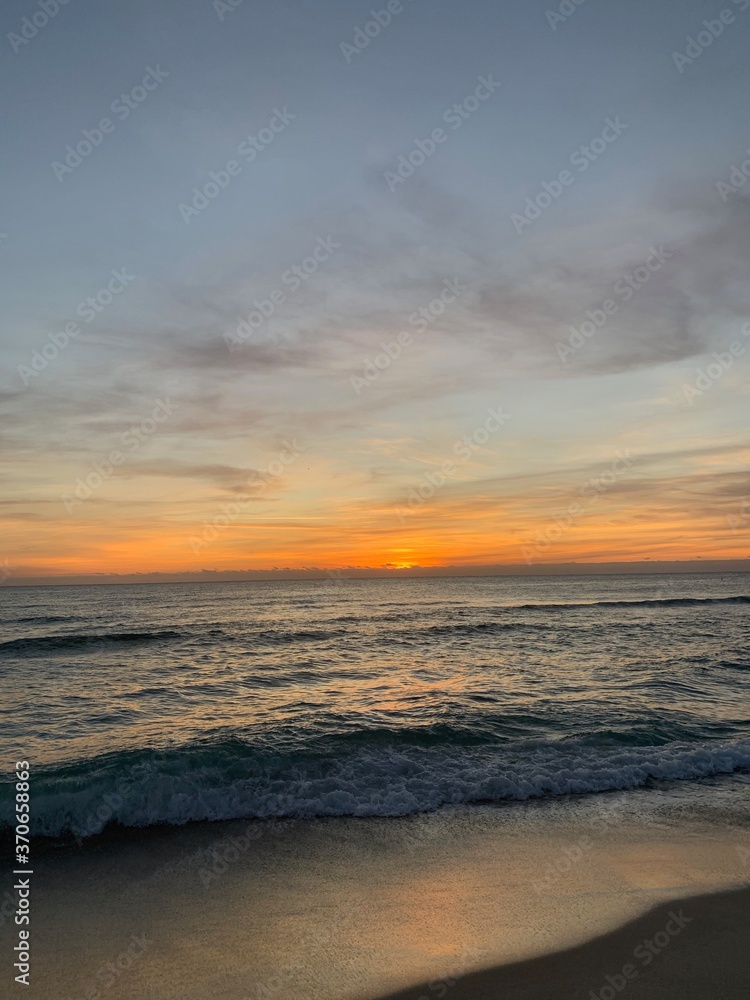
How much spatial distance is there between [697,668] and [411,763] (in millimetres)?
16287

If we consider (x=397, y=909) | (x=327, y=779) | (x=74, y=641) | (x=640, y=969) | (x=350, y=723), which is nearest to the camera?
(x=640, y=969)

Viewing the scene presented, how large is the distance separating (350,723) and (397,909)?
8.53 m

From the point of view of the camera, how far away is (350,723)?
15.5 meters

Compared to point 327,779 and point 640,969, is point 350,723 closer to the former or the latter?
point 327,779

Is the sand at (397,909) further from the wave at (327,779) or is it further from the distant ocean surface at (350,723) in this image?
the distant ocean surface at (350,723)

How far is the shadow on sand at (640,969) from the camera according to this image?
5539 millimetres

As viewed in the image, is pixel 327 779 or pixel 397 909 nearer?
pixel 397 909

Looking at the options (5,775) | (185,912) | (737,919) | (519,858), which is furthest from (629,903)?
(5,775)

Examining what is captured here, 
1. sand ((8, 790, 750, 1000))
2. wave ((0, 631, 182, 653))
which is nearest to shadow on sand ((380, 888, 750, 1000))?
sand ((8, 790, 750, 1000))

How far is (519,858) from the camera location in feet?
27.7

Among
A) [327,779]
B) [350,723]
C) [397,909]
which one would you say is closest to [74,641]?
[350,723]

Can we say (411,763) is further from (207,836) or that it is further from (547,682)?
(547,682)

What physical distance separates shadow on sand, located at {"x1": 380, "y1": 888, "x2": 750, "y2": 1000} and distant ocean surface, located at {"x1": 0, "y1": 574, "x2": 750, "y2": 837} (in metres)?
4.63

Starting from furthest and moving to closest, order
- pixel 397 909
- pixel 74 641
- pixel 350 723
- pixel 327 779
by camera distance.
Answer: pixel 74 641 → pixel 350 723 → pixel 327 779 → pixel 397 909
